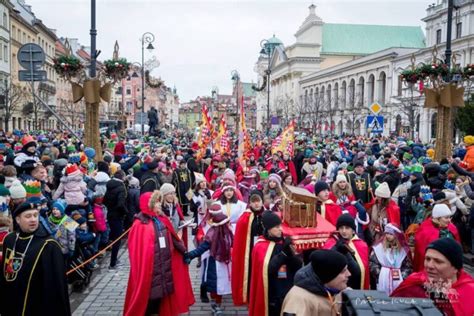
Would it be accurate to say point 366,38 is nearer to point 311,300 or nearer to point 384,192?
point 384,192

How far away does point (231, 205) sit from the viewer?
7.57 meters

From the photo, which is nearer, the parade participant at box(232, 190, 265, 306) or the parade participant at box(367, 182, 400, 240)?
the parade participant at box(232, 190, 265, 306)

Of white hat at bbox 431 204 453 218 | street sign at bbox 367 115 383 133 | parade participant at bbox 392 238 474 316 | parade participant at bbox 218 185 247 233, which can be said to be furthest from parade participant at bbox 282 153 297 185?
parade participant at bbox 392 238 474 316

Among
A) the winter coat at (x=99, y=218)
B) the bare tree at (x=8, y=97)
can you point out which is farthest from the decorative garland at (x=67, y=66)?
the bare tree at (x=8, y=97)

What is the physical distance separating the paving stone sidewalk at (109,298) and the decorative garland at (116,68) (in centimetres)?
695

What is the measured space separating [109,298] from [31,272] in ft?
10.6

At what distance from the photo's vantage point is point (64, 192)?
28.3 feet

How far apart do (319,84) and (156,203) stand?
83.3 metres

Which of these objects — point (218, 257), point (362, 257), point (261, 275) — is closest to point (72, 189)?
point (218, 257)

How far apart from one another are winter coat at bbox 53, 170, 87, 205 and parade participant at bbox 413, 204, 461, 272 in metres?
5.42

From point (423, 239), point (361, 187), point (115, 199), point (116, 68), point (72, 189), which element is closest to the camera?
point (423, 239)

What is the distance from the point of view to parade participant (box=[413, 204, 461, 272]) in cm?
611

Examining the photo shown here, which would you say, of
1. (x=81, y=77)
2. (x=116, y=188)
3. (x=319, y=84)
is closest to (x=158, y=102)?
(x=319, y=84)

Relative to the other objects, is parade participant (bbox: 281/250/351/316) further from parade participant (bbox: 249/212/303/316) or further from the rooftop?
the rooftop
